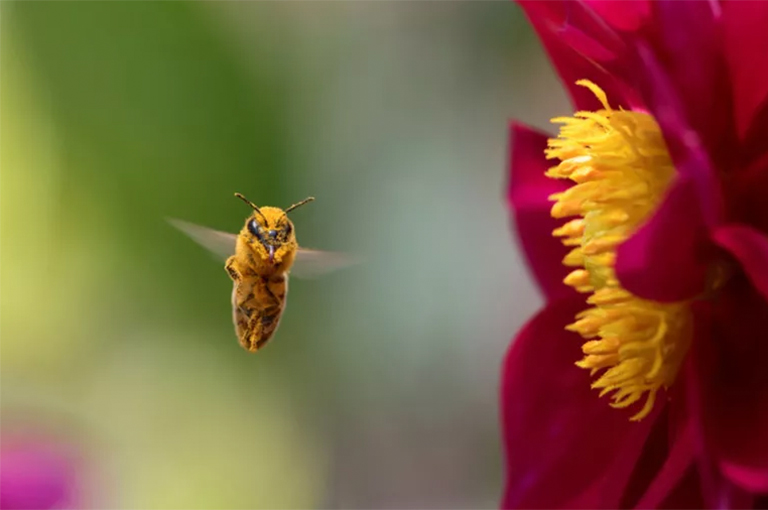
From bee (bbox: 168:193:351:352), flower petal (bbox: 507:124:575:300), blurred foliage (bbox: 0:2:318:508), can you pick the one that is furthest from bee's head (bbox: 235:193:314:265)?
blurred foliage (bbox: 0:2:318:508)

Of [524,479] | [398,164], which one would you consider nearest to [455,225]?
[398,164]

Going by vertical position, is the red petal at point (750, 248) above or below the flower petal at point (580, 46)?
below

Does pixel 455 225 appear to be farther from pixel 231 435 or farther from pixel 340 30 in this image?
pixel 231 435

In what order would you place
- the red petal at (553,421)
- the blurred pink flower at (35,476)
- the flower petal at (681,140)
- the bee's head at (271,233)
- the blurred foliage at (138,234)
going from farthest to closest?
the blurred foliage at (138,234) → the blurred pink flower at (35,476) → the bee's head at (271,233) → the red petal at (553,421) → the flower petal at (681,140)

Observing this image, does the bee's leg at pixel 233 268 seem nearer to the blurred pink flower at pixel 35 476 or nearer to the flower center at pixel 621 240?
the flower center at pixel 621 240

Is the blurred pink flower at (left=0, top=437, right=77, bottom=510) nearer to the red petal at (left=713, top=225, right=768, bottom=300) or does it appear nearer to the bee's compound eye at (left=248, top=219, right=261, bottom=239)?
the bee's compound eye at (left=248, top=219, right=261, bottom=239)

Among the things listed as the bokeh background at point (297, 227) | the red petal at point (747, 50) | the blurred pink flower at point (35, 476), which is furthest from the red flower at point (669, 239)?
the bokeh background at point (297, 227)

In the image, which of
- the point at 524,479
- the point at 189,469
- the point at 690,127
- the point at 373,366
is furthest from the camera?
the point at 373,366
